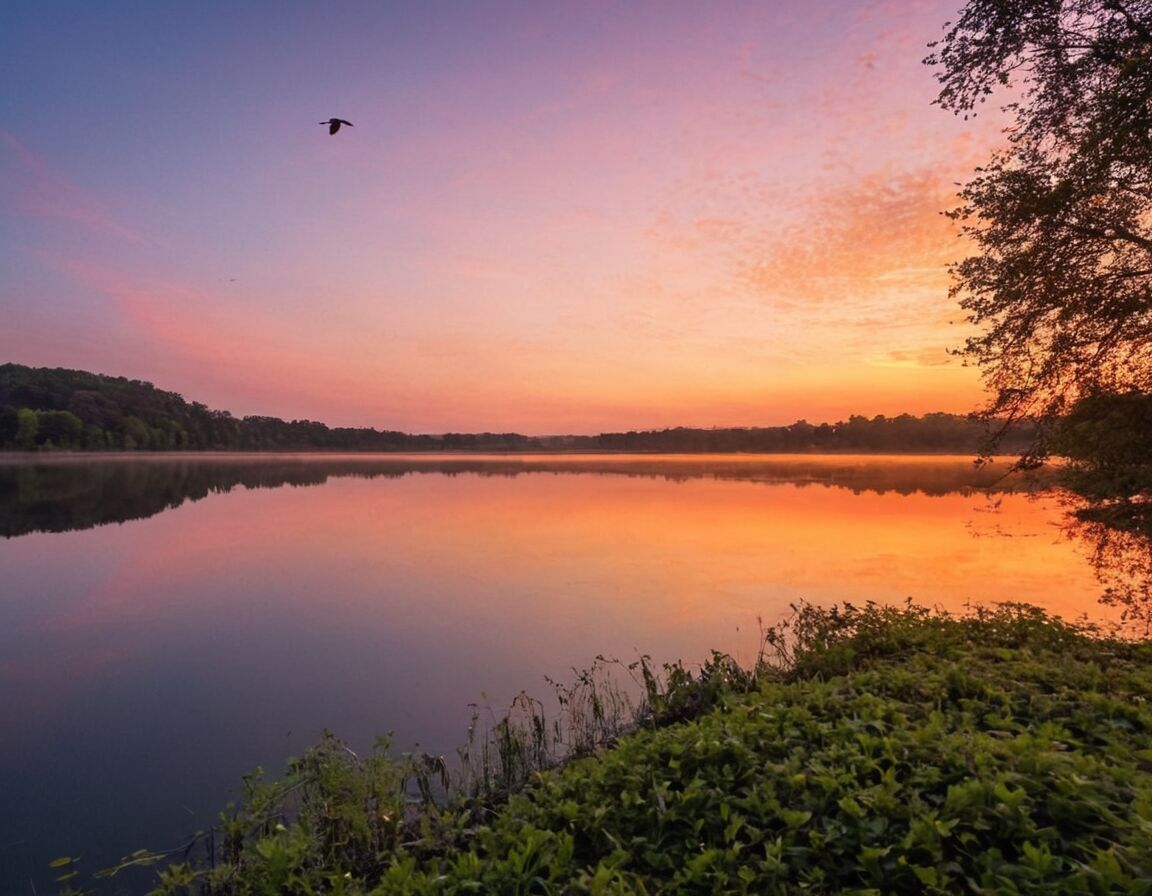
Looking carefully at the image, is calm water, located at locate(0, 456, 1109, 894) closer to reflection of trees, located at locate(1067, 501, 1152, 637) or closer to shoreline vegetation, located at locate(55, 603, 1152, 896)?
reflection of trees, located at locate(1067, 501, 1152, 637)

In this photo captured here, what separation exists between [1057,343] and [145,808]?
19235mm

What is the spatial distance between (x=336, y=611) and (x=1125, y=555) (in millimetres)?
25917

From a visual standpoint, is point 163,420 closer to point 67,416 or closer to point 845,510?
point 67,416

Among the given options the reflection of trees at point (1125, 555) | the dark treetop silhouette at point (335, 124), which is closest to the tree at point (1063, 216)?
the reflection of trees at point (1125, 555)

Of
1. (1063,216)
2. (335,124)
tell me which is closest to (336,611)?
(335,124)

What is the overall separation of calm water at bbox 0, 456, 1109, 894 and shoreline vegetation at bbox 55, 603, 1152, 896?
1756 mm

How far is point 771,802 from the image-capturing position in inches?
195

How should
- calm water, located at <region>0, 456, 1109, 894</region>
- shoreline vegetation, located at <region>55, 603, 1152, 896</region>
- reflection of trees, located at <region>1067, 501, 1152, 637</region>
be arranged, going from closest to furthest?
shoreline vegetation, located at <region>55, 603, 1152, 896</region>, calm water, located at <region>0, 456, 1109, 894</region>, reflection of trees, located at <region>1067, 501, 1152, 637</region>

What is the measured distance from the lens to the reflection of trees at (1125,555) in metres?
15.0

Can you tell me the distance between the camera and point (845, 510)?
132 ft

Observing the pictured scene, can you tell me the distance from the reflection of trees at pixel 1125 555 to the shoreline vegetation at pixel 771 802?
307 inches

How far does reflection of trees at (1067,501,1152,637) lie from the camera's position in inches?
591

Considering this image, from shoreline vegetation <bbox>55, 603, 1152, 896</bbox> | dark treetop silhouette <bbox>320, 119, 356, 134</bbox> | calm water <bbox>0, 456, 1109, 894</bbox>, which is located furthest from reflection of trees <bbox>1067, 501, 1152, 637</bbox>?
dark treetop silhouette <bbox>320, 119, 356, 134</bbox>

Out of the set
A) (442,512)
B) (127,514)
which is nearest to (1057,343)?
(442,512)
